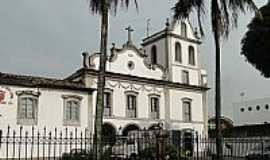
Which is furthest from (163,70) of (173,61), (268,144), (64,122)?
(268,144)

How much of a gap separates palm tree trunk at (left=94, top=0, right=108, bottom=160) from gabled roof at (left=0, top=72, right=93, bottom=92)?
48.0 ft

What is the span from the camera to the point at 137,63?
3347cm

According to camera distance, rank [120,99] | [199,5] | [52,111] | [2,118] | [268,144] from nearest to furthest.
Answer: [199,5] → [268,144] → [2,118] → [52,111] → [120,99]

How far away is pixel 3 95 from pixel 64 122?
4.69m

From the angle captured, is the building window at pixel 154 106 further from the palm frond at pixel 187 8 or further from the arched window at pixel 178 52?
the palm frond at pixel 187 8

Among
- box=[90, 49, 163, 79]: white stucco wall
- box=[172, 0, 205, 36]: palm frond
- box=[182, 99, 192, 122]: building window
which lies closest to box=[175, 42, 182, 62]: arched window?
box=[90, 49, 163, 79]: white stucco wall

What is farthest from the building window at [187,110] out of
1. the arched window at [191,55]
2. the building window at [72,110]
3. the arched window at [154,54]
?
the building window at [72,110]

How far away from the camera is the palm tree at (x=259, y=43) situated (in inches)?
925

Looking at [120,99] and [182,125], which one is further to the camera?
[182,125]

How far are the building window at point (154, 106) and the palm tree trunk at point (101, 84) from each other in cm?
2084

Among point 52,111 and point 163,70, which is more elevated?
point 163,70

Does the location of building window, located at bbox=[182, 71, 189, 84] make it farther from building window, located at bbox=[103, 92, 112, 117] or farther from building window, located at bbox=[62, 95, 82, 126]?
building window, located at bbox=[62, 95, 82, 126]

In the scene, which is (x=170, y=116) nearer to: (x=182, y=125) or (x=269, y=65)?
(x=182, y=125)

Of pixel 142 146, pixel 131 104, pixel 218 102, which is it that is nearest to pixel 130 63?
pixel 131 104
